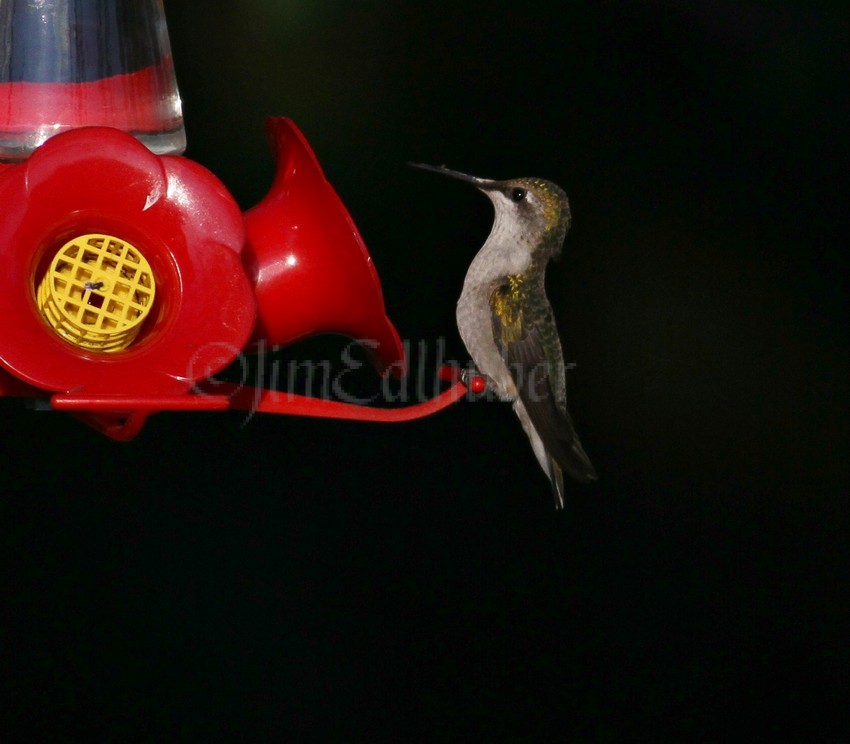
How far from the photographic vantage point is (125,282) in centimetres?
164

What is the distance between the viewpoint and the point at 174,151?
216 cm

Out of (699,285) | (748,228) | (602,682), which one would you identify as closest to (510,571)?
(602,682)

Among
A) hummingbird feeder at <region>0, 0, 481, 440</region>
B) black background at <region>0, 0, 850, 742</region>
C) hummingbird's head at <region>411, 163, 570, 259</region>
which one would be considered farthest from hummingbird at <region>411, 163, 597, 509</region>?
black background at <region>0, 0, 850, 742</region>

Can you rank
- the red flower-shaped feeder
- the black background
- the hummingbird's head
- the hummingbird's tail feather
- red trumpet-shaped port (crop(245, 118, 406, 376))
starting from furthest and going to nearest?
the black background
the hummingbird's head
the hummingbird's tail feather
red trumpet-shaped port (crop(245, 118, 406, 376))
the red flower-shaped feeder

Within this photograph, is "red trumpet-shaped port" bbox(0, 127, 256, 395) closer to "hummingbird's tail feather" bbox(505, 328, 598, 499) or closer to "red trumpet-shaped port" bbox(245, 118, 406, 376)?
"red trumpet-shaped port" bbox(245, 118, 406, 376)

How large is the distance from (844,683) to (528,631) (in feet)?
4.78

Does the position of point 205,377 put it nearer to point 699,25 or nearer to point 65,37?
point 65,37

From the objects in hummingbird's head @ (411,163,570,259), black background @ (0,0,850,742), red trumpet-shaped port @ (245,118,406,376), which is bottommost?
black background @ (0,0,850,742)

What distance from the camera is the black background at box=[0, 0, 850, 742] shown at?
3900mm

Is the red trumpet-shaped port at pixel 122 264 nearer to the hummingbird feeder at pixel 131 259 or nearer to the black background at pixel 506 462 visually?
the hummingbird feeder at pixel 131 259

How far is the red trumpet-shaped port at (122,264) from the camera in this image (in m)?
1.55

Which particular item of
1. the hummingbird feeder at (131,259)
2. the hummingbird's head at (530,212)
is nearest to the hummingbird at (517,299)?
the hummingbird's head at (530,212)

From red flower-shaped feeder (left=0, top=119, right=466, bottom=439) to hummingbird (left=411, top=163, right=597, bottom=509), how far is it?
3.28 feet

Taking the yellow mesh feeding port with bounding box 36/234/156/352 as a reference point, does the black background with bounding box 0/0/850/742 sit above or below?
below
